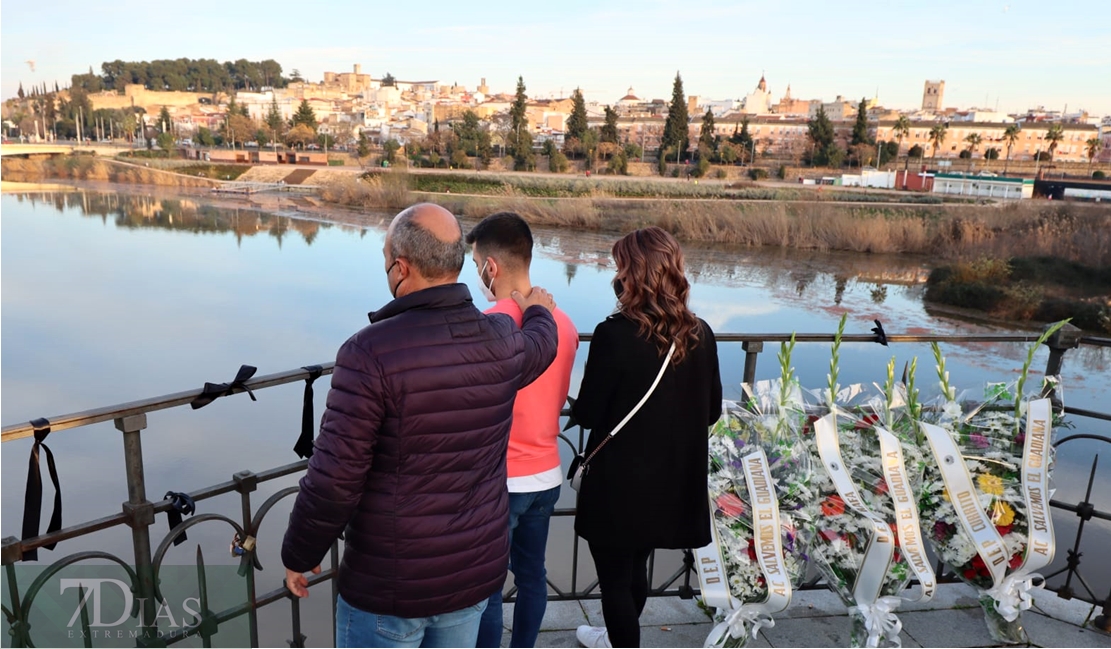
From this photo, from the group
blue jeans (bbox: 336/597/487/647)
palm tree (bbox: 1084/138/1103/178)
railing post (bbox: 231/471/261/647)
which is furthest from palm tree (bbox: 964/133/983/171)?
blue jeans (bbox: 336/597/487/647)

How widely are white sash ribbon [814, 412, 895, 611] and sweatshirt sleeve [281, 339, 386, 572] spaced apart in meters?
1.55

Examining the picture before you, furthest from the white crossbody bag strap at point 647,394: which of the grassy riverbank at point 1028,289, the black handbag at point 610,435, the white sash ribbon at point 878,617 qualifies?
the grassy riverbank at point 1028,289

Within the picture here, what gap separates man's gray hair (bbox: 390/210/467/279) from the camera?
1475 mm

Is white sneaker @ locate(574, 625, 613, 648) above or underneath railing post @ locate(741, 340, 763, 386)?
underneath

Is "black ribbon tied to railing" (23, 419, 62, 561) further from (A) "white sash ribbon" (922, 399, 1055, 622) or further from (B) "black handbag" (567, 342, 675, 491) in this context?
(A) "white sash ribbon" (922, 399, 1055, 622)

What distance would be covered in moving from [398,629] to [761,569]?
1215mm

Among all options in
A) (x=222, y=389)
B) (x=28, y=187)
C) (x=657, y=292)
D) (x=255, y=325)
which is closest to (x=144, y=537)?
(x=222, y=389)

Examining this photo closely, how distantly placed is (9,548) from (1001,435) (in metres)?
2.86

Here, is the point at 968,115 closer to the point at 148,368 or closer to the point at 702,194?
the point at 702,194

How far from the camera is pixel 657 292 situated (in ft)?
6.26

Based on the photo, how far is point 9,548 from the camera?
5.39 feet

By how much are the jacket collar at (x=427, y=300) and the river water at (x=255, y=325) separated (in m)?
1.83

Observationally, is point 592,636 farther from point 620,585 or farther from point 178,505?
point 178,505

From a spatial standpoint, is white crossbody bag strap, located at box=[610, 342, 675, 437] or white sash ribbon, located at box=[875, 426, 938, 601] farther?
white sash ribbon, located at box=[875, 426, 938, 601]
